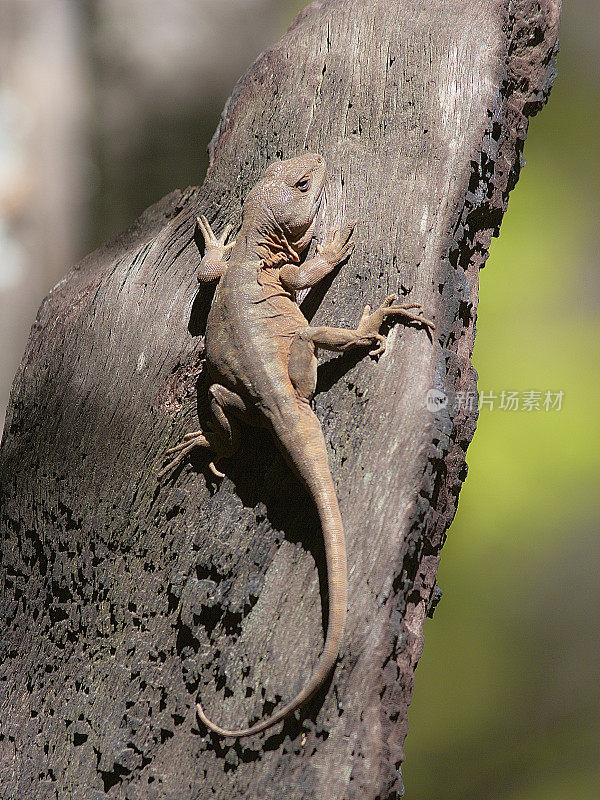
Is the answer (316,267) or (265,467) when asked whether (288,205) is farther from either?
(265,467)

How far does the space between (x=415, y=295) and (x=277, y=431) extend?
0.59 meters

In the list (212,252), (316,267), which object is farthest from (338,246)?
(212,252)

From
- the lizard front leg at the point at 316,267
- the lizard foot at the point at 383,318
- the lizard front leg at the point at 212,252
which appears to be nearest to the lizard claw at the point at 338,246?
the lizard front leg at the point at 316,267

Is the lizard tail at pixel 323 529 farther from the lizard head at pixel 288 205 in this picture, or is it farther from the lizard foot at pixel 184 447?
the lizard head at pixel 288 205

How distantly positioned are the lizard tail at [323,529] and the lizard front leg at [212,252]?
0.62 m

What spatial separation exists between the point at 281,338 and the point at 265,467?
391 millimetres

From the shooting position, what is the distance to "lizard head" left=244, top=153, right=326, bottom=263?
2.03 meters

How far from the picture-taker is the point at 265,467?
6.20ft

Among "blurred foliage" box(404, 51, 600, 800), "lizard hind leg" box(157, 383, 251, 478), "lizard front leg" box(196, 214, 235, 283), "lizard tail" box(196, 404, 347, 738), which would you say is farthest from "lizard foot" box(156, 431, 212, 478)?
"blurred foliage" box(404, 51, 600, 800)

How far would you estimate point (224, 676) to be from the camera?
1.75 meters

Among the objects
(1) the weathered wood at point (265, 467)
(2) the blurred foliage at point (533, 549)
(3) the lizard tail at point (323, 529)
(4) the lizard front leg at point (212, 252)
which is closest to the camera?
(3) the lizard tail at point (323, 529)

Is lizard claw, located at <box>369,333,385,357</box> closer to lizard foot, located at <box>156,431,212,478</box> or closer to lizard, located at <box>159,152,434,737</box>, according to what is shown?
lizard, located at <box>159,152,434,737</box>

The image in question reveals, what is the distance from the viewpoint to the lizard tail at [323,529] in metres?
1.58

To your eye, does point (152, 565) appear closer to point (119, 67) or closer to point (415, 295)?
point (415, 295)
